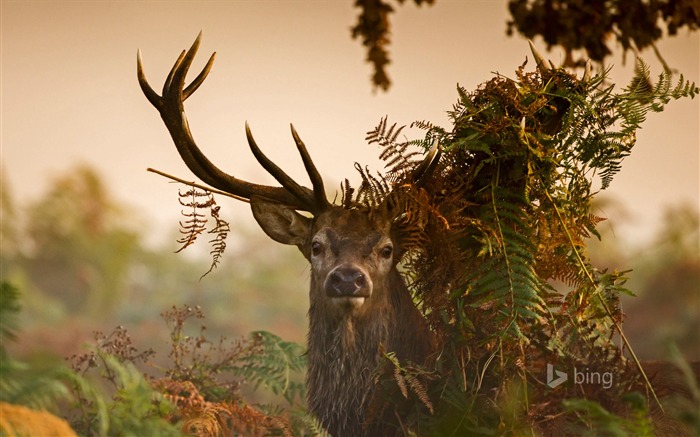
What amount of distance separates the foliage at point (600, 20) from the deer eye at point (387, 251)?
4.35 feet

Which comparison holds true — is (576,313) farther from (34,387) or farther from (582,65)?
(34,387)

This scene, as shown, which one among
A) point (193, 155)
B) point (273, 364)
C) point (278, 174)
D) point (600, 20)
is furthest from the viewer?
point (273, 364)

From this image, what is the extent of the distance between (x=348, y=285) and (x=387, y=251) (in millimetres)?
370

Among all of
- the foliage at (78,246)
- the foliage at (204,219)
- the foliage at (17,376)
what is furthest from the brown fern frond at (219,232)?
the foliage at (78,246)

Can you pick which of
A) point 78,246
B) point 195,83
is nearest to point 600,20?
point 195,83

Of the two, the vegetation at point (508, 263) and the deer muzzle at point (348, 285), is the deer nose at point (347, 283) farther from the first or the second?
the vegetation at point (508, 263)

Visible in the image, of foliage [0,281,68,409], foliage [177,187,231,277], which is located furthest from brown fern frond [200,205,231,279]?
foliage [0,281,68,409]

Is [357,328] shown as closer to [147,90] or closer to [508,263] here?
[508,263]

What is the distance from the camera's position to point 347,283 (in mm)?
5016

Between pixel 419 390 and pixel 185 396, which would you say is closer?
pixel 419 390

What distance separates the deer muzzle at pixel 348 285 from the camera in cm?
502

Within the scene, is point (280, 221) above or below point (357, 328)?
above

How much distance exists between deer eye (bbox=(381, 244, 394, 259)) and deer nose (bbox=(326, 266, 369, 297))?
253mm

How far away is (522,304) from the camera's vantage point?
462cm
